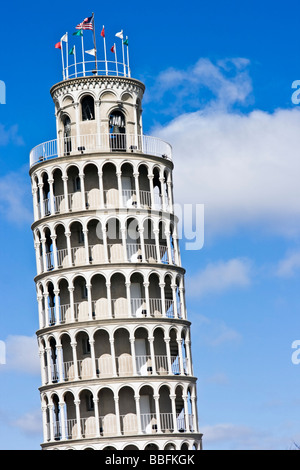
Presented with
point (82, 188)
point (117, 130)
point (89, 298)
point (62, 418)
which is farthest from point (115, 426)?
point (117, 130)

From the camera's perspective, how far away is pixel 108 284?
10362 cm

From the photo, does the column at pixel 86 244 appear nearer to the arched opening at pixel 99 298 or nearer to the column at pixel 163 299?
the arched opening at pixel 99 298

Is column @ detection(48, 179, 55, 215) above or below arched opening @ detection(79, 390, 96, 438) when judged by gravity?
above

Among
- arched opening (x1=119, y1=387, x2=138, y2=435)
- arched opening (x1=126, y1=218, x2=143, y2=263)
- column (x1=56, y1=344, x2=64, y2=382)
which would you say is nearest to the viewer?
arched opening (x1=119, y1=387, x2=138, y2=435)

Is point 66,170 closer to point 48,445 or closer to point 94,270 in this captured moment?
point 94,270

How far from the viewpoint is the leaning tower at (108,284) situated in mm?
102812

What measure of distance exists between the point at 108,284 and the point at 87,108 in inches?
709

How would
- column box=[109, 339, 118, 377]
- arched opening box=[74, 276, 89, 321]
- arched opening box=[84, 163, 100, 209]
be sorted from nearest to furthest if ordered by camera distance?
column box=[109, 339, 118, 377] < arched opening box=[74, 276, 89, 321] < arched opening box=[84, 163, 100, 209]

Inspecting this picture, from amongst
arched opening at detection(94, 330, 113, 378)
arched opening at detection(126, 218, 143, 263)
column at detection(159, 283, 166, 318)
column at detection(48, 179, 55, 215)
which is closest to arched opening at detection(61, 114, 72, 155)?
column at detection(48, 179, 55, 215)

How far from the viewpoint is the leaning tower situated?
Result: 102812mm

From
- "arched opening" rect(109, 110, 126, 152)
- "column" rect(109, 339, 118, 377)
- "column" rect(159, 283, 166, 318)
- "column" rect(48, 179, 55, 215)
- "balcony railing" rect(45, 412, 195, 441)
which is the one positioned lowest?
"balcony railing" rect(45, 412, 195, 441)

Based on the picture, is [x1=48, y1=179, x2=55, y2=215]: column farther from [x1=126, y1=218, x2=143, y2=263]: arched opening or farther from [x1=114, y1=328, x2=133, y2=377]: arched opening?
[x1=114, y1=328, x2=133, y2=377]: arched opening

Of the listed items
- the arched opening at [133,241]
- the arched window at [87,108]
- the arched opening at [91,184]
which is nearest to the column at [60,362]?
the arched opening at [133,241]

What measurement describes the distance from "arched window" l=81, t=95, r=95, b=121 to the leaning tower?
96 mm
